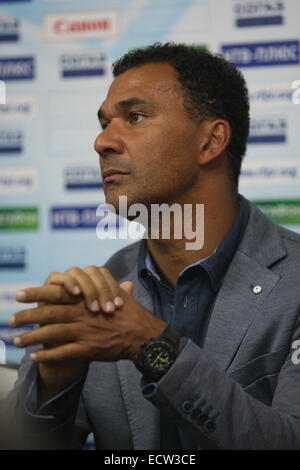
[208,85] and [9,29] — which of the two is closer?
[208,85]

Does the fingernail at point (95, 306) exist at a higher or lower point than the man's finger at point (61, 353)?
higher

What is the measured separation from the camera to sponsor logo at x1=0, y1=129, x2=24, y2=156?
2.53 metres

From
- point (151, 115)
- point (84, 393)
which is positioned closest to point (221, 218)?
point (151, 115)

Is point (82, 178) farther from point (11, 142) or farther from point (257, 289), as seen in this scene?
point (257, 289)

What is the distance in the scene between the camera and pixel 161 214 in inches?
51.3

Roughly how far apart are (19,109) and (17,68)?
0.22 metres

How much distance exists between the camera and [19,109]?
2.54m

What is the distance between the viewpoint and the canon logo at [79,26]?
2451mm

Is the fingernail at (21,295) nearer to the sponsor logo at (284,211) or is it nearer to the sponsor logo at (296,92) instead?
the sponsor logo at (284,211)

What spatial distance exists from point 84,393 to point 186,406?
49cm

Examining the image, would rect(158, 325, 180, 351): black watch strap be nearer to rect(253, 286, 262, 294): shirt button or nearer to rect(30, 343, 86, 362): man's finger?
rect(30, 343, 86, 362): man's finger

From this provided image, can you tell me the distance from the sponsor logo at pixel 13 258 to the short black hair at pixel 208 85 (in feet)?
4.21

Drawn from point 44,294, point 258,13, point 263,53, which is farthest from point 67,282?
point 258,13

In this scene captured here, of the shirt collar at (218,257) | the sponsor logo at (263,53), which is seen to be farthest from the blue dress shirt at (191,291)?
the sponsor logo at (263,53)
